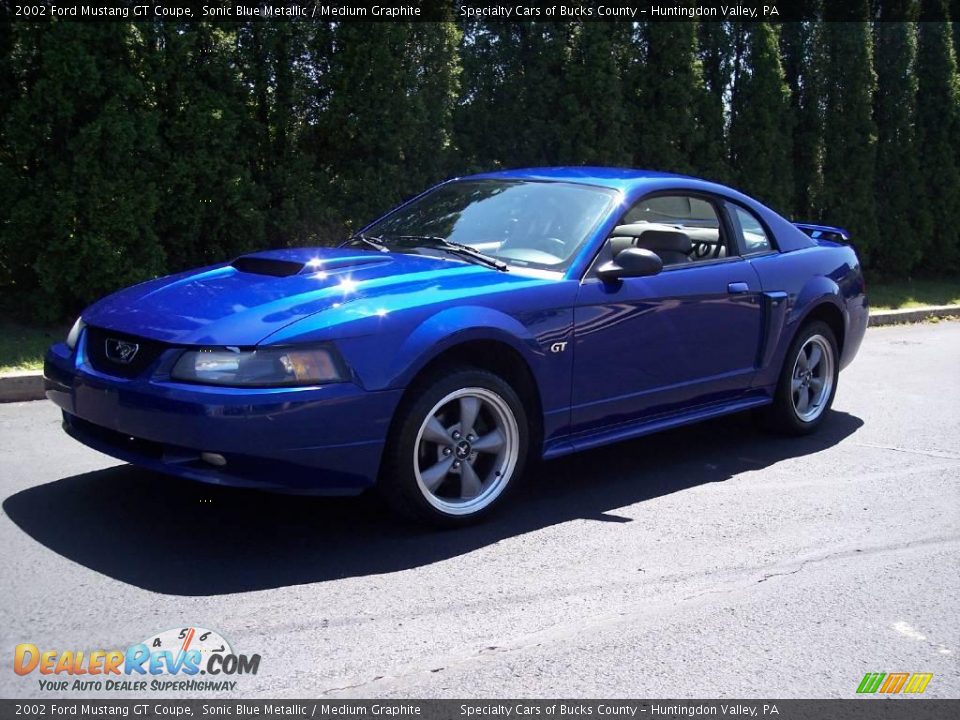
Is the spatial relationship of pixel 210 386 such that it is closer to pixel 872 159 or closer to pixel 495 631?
pixel 495 631

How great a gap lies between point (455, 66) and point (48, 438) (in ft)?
19.9

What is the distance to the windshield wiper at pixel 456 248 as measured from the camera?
16.6ft

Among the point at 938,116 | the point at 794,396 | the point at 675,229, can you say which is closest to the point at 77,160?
the point at 675,229

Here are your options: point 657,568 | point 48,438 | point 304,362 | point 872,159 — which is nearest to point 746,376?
point 657,568

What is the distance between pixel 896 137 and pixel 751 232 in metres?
10.1

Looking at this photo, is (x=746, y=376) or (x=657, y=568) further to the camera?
(x=746, y=376)

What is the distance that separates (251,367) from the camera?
406cm

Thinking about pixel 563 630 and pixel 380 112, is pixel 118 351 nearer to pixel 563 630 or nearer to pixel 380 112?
pixel 563 630

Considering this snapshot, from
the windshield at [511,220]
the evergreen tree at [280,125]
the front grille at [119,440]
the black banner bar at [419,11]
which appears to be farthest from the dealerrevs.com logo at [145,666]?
the evergreen tree at [280,125]

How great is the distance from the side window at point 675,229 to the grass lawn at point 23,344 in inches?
164

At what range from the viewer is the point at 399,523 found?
4.66 meters

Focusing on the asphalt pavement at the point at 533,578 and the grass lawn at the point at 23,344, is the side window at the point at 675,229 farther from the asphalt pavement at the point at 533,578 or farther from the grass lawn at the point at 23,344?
the grass lawn at the point at 23,344

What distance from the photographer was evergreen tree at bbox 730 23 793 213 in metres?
13.4

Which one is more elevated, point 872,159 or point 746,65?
point 746,65
